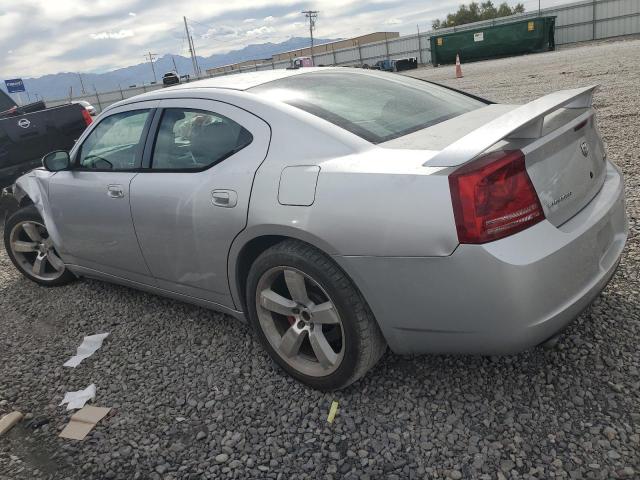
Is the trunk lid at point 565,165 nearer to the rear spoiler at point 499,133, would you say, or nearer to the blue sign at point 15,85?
the rear spoiler at point 499,133

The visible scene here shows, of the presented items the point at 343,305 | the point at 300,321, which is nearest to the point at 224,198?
the point at 300,321

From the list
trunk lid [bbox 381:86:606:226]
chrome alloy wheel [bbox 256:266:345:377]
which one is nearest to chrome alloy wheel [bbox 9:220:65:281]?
chrome alloy wheel [bbox 256:266:345:377]

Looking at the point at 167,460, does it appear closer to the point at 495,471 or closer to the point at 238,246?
the point at 238,246

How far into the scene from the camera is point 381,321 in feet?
7.31

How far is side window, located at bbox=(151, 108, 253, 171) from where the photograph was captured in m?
2.71

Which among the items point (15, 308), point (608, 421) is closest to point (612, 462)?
point (608, 421)

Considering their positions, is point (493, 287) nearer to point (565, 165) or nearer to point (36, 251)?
point (565, 165)

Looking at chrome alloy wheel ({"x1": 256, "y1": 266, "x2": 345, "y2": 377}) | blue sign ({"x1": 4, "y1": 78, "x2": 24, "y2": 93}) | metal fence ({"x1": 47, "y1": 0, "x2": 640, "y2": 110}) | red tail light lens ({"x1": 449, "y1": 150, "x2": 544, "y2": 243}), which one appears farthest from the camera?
metal fence ({"x1": 47, "y1": 0, "x2": 640, "y2": 110})

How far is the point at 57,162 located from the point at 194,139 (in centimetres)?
147

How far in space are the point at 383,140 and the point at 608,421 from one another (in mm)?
1508

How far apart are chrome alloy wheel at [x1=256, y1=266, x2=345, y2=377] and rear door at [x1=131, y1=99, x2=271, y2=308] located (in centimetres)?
31

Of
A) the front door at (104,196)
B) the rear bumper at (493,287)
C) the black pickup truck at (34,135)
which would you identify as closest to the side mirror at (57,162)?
the front door at (104,196)

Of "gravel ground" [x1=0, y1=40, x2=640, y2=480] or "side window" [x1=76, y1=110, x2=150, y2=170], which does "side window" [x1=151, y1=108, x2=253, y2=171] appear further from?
"gravel ground" [x1=0, y1=40, x2=640, y2=480]

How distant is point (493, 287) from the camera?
191cm
